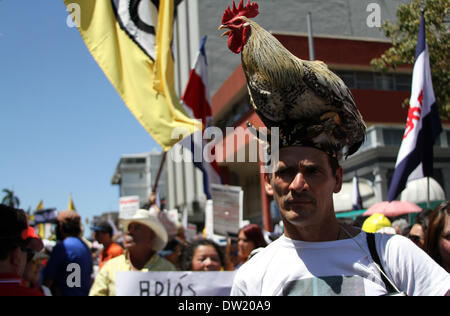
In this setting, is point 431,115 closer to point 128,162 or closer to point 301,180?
point 301,180

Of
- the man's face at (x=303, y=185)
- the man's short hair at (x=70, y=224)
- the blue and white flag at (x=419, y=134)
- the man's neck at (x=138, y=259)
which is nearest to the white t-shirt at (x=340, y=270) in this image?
the man's face at (x=303, y=185)

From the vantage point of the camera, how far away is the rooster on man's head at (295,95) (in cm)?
183

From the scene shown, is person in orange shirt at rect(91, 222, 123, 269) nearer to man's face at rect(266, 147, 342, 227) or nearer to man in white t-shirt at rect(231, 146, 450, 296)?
man in white t-shirt at rect(231, 146, 450, 296)

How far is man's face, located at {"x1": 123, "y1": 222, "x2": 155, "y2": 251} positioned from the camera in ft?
14.7

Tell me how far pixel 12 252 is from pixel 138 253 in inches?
78.0

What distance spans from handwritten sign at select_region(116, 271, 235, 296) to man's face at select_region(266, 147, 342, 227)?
76.8 inches

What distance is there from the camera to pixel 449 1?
2.80 metres

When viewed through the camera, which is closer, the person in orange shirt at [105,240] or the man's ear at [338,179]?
the man's ear at [338,179]

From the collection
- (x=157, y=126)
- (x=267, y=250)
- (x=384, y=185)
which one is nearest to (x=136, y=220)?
(x=157, y=126)

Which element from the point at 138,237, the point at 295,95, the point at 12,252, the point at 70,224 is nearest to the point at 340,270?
the point at 295,95

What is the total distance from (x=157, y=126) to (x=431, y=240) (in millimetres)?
3231

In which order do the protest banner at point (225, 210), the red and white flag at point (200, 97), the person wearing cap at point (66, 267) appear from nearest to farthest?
the person wearing cap at point (66, 267)
the protest banner at point (225, 210)
the red and white flag at point (200, 97)

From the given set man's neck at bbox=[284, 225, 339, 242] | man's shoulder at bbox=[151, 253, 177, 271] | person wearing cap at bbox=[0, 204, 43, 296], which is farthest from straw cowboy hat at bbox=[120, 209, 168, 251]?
man's neck at bbox=[284, 225, 339, 242]

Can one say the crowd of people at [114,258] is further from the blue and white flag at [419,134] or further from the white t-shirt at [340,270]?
the white t-shirt at [340,270]
